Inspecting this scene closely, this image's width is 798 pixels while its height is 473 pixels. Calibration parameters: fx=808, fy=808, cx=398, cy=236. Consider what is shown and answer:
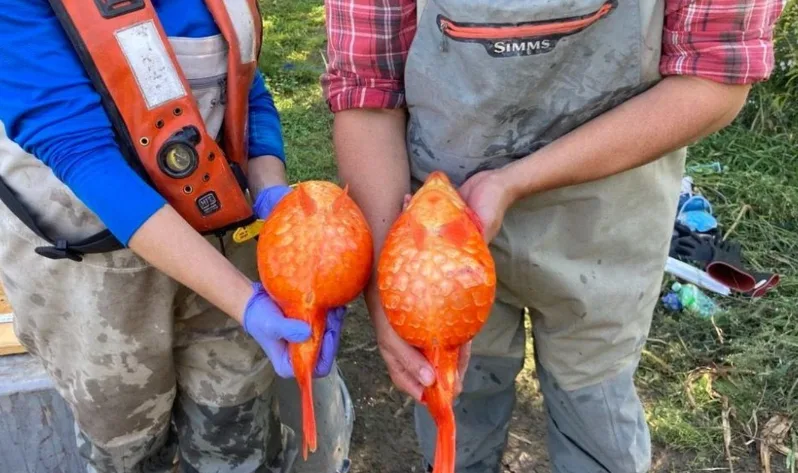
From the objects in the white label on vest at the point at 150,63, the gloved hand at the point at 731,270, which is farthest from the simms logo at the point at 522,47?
the gloved hand at the point at 731,270

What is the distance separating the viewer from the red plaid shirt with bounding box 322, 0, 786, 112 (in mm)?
1540

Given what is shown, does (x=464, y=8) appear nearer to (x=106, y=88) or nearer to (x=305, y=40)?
(x=106, y=88)

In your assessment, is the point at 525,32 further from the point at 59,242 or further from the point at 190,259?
the point at 59,242

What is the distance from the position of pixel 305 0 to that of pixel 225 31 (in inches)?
223

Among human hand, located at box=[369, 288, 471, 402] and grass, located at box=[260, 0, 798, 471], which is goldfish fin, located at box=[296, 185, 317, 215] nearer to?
human hand, located at box=[369, 288, 471, 402]

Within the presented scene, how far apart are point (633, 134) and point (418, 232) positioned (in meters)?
0.52

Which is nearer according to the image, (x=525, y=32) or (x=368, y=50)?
(x=525, y=32)

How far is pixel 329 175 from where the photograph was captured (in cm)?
467

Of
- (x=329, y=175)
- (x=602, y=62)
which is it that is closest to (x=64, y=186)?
(x=602, y=62)

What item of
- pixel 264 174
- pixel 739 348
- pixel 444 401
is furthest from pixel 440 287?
pixel 739 348

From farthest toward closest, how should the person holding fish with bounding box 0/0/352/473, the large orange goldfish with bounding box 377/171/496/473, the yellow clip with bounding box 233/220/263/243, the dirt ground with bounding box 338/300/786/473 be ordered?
the dirt ground with bounding box 338/300/786/473
the yellow clip with bounding box 233/220/263/243
the person holding fish with bounding box 0/0/352/473
the large orange goldfish with bounding box 377/171/496/473

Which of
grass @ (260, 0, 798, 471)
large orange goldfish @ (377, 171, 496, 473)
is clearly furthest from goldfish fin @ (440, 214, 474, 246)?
grass @ (260, 0, 798, 471)

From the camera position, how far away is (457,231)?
146 cm

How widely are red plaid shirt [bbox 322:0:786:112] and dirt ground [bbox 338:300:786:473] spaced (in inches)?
62.9
